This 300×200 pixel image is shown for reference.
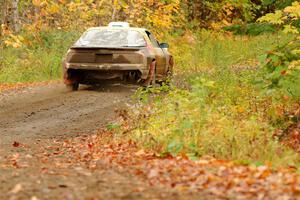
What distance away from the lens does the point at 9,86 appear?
64.8 feet

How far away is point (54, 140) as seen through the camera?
11.1 m

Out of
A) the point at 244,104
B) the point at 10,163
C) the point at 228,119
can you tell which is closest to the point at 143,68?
the point at 244,104

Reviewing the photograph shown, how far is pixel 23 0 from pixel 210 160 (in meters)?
29.0

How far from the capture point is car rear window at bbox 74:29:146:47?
53.8 feet

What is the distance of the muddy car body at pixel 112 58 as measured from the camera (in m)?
16.1

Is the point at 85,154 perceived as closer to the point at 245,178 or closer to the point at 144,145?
the point at 144,145

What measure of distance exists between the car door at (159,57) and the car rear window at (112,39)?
680 mm

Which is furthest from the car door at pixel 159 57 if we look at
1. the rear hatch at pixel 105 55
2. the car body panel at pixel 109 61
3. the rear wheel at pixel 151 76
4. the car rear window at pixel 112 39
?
the rear hatch at pixel 105 55

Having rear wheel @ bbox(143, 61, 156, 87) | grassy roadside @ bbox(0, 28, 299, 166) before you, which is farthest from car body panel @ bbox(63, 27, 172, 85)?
grassy roadside @ bbox(0, 28, 299, 166)

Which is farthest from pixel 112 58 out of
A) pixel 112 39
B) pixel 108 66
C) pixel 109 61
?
pixel 112 39

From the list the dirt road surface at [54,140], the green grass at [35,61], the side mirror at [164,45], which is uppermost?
the side mirror at [164,45]

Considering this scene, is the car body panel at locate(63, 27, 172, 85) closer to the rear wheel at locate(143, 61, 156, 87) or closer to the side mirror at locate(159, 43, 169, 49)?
the rear wheel at locate(143, 61, 156, 87)

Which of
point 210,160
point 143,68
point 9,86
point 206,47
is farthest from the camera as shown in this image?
point 206,47

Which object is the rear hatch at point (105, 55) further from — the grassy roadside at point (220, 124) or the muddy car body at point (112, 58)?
the grassy roadside at point (220, 124)
